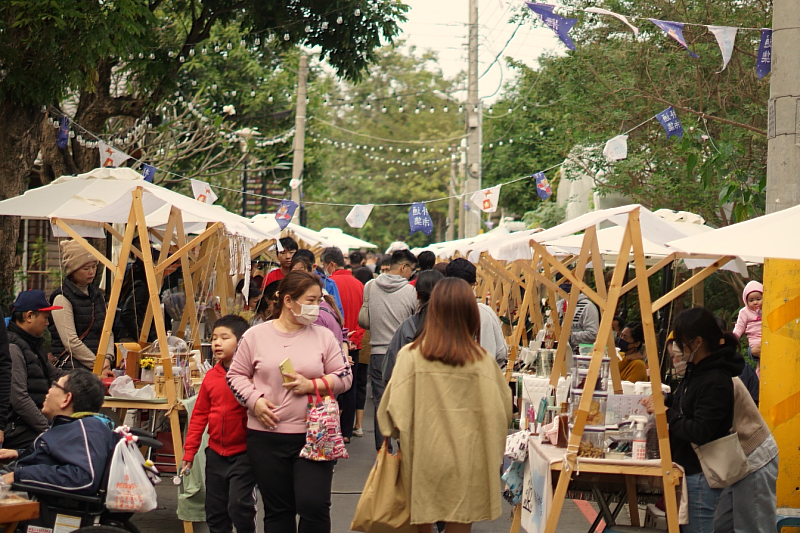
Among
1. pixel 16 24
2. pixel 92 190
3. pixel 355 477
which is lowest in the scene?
pixel 355 477

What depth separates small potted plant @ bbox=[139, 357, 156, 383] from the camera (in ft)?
23.8

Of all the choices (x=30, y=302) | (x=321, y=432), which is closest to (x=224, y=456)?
(x=321, y=432)

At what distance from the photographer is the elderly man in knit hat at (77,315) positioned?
7348 mm

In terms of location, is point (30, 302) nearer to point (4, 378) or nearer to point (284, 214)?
point (4, 378)

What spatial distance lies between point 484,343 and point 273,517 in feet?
8.28

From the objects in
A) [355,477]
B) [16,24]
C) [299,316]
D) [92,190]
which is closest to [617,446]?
[299,316]

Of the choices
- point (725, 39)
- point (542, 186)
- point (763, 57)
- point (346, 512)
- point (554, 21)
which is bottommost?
point (346, 512)

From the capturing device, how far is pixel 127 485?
178 inches

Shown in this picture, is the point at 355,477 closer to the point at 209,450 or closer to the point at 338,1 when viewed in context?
the point at 209,450


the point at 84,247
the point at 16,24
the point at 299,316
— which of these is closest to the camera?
the point at 299,316

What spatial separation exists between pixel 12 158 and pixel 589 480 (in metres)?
7.49

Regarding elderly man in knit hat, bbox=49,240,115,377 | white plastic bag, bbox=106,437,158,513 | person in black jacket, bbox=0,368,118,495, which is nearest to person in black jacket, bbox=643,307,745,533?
white plastic bag, bbox=106,437,158,513

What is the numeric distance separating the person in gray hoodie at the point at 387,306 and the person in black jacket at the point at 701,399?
4.14m

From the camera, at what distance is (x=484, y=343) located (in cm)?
705
